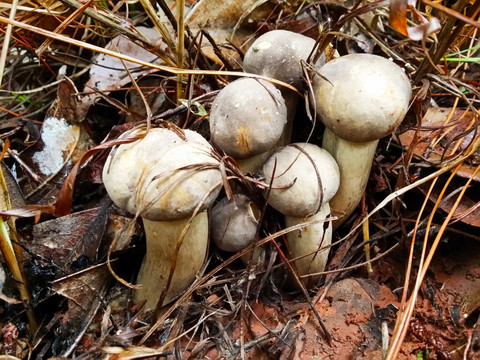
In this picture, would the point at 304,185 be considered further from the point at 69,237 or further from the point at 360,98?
the point at 69,237

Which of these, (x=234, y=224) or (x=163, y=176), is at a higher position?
(x=163, y=176)

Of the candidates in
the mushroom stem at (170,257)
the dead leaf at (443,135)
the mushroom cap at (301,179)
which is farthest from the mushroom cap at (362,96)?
the mushroom stem at (170,257)

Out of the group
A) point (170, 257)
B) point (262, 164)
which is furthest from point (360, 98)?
point (170, 257)

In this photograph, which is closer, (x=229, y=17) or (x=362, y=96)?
(x=362, y=96)

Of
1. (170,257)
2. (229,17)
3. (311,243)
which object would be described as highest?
(229,17)

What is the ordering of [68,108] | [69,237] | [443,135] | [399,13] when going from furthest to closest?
[68,108] → [443,135] → [69,237] → [399,13]

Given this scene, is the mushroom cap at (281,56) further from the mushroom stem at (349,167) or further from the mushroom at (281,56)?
the mushroom stem at (349,167)

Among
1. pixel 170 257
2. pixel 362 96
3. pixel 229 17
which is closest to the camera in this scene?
pixel 362 96

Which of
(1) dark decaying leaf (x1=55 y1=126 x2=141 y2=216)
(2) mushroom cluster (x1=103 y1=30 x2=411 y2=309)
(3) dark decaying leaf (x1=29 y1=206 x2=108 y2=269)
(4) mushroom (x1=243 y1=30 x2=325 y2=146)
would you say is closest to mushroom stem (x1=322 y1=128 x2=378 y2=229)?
(2) mushroom cluster (x1=103 y1=30 x2=411 y2=309)
